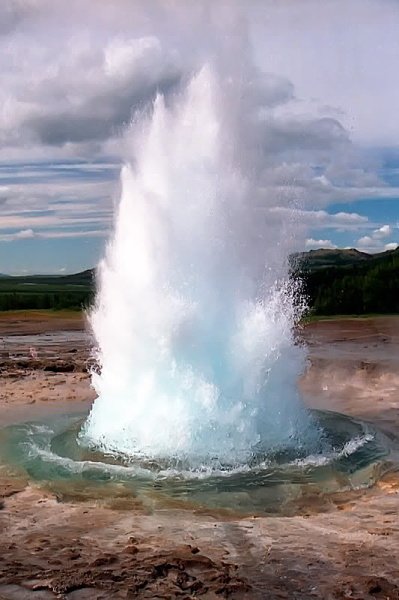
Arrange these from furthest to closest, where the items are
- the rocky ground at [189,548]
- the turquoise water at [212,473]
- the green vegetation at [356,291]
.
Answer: the green vegetation at [356,291], the turquoise water at [212,473], the rocky ground at [189,548]

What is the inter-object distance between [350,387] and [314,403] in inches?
80.2

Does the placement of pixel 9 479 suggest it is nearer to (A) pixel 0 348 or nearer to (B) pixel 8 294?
(A) pixel 0 348

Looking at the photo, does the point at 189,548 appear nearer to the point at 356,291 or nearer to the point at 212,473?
the point at 212,473

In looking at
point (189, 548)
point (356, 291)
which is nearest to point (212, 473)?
point (189, 548)

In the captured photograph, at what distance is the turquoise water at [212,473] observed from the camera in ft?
22.9

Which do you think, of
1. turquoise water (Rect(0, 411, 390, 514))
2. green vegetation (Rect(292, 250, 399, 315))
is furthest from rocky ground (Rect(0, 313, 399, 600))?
green vegetation (Rect(292, 250, 399, 315))

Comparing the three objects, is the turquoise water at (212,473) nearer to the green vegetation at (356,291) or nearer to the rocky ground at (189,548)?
the rocky ground at (189,548)

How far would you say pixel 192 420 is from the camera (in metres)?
8.61

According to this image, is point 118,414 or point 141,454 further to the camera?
point 118,414

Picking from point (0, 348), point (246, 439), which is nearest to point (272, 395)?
point (246, 439)

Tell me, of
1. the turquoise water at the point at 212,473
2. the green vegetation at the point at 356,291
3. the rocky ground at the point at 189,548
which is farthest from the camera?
the green vegetation at the point at 356,291

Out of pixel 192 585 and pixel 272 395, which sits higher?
pixel 272 395

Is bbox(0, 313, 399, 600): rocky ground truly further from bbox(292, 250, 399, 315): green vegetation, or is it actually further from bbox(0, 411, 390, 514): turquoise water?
bbox(292, 250, 399, 315): green vegetation

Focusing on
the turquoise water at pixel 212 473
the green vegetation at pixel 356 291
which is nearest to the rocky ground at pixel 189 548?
the turquoise water at pixel 212 473
